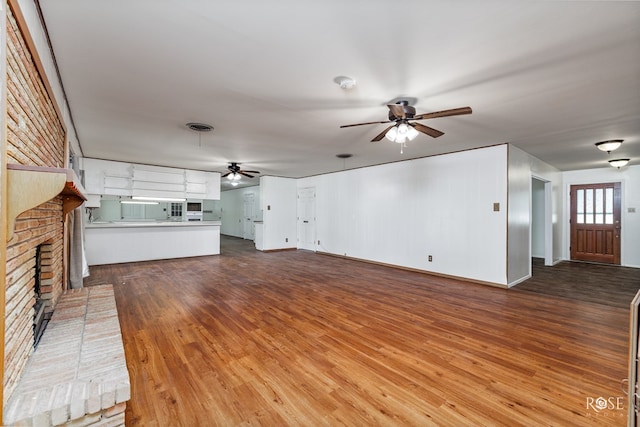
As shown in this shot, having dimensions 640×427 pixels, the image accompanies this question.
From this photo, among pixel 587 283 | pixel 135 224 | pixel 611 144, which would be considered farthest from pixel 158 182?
pixel 587 283

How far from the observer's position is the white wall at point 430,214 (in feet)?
15.8

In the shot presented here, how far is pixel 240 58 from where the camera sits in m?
2.15

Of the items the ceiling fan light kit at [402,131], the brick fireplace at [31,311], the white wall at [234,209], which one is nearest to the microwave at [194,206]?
the white wall at [234,209]

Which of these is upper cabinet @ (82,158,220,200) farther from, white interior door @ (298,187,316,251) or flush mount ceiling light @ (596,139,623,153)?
flush mount ceiling light @ (596,139,623,153)

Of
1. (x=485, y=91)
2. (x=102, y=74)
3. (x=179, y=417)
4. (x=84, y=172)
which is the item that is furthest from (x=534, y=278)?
(x=84, y=172)

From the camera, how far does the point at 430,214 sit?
5672 millimetres

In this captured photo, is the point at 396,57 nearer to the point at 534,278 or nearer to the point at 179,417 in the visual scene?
the point at 179,417

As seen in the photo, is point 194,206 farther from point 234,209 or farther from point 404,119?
point 404,119

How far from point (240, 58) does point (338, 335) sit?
267 centimetres

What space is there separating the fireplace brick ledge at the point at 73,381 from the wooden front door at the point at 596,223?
9.52 m

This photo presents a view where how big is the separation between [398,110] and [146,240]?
6.77 meters

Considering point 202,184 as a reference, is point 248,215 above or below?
below

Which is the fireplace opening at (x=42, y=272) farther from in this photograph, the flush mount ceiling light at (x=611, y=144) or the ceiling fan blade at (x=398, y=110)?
the flush mount ceiling light at (x=611, y=144)

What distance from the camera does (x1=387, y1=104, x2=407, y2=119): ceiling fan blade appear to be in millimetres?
2596
